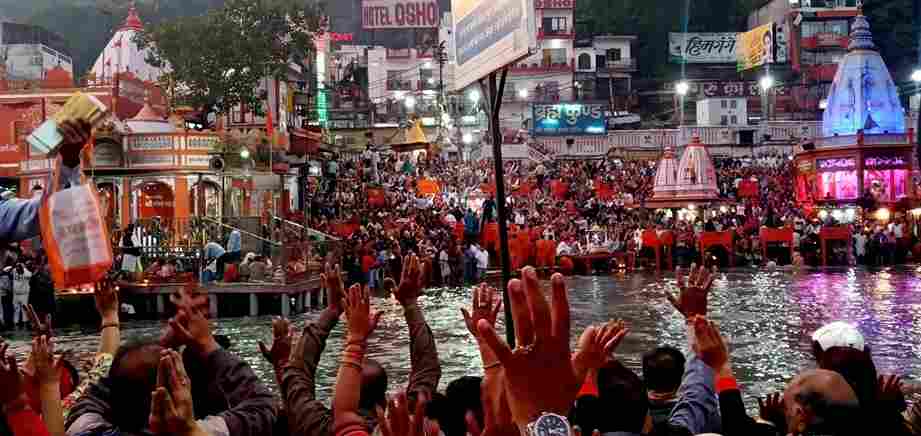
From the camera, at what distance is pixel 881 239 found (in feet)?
124

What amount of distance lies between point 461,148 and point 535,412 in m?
64.6

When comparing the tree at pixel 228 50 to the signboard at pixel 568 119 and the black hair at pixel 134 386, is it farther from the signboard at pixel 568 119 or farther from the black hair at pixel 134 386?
the black hair at pixel 134 386

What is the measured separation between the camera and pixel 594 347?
3.26m

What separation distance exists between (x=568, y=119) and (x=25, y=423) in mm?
68166

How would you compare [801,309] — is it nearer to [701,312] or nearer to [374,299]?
[374,299]

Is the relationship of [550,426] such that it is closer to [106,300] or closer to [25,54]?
[106,300]

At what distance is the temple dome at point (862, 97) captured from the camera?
46250 mm

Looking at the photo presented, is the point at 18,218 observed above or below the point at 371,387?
above

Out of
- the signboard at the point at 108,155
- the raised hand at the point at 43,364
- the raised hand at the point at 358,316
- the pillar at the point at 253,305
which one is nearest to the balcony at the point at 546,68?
the signboard at the point at 108,155

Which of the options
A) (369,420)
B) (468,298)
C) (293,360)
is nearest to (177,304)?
(293,360)

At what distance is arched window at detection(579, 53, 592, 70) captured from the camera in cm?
8356

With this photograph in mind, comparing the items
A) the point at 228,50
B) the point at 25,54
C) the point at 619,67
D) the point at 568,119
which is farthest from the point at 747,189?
the point at 25,54

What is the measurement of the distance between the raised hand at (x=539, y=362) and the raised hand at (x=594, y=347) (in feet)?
0.61

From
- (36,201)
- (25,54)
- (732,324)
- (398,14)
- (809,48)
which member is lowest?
(732,324)
